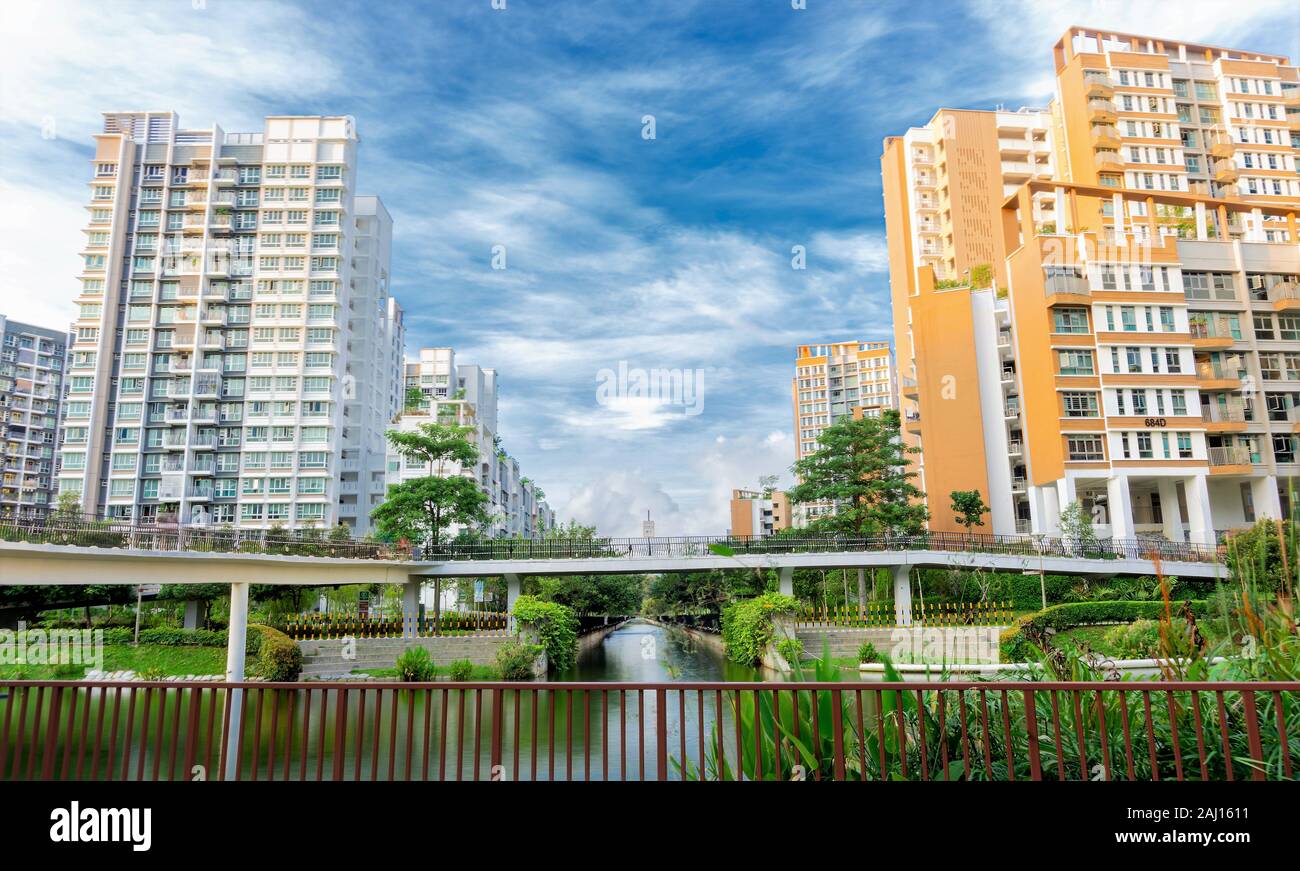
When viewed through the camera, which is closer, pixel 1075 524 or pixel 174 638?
pixel 174 638

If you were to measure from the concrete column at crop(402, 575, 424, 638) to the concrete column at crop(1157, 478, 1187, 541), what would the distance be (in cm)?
2802

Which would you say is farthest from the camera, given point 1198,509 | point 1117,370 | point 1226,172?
point 1226,172

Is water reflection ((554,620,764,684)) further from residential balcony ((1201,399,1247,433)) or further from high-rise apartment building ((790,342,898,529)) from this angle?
high-rise apartment building ((790,342,898,529))

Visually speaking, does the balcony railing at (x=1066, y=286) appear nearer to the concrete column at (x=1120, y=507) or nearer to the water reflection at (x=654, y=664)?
the concrete column at (x=1120, y=507)

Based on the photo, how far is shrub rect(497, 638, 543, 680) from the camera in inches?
881

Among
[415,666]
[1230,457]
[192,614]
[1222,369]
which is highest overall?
[1222,369]

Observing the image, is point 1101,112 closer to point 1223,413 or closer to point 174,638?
point 1223,413

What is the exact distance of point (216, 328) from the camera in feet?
161

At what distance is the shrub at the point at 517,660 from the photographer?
73.4 feet

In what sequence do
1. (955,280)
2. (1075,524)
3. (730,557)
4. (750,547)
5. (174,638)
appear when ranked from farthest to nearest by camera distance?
1. (955,280)
2. (1075,524)
3. (174,638)
4. (750,547)
5. (730,557)

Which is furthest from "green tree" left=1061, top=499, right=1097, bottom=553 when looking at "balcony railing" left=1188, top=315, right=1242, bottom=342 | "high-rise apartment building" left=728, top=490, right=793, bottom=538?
"high-rise apartment building" left=728, top=490, right=793, bottom=538

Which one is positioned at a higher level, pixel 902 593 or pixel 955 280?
pixel 955 280

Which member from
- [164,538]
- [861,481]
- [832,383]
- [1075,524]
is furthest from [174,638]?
[832,383]

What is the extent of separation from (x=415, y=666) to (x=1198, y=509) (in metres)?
28.3
